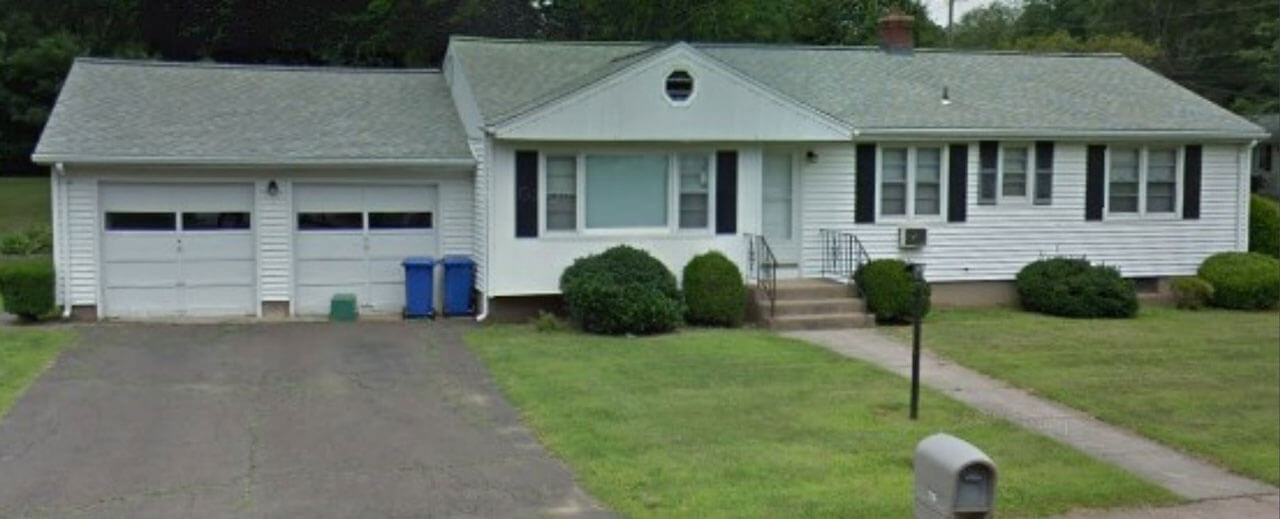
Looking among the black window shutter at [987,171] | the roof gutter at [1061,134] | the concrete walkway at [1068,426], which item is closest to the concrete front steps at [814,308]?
the concrete walkway at [1068,426]

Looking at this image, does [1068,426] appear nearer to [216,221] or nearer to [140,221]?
[216,221]

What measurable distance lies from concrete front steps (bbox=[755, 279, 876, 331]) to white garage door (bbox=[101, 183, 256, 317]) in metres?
7.67

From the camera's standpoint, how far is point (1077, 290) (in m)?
19.4

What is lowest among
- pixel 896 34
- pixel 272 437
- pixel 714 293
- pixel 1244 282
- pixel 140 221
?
pixel 272 437

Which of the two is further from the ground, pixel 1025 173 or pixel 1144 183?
pixel 1025 173

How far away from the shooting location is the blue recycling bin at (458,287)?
737 inches

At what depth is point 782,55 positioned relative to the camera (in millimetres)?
22562

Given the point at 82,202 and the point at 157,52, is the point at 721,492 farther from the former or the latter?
the point at 157,52

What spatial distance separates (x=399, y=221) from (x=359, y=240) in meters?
0.67

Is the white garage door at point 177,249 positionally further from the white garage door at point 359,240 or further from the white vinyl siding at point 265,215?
the white garage door at point 359,240

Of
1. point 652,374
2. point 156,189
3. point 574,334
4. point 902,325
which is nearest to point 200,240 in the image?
point 156,189

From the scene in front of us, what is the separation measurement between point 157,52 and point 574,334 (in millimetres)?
24389

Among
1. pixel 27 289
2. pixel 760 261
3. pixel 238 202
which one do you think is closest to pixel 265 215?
pixel 238 202

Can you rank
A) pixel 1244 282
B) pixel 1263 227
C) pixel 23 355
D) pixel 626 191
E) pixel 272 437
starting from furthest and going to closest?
1. pixel 1263 227
2. pixel 1244 282
3. pixel 626 191
4. pixel 23 355
5. pixel 272 437
